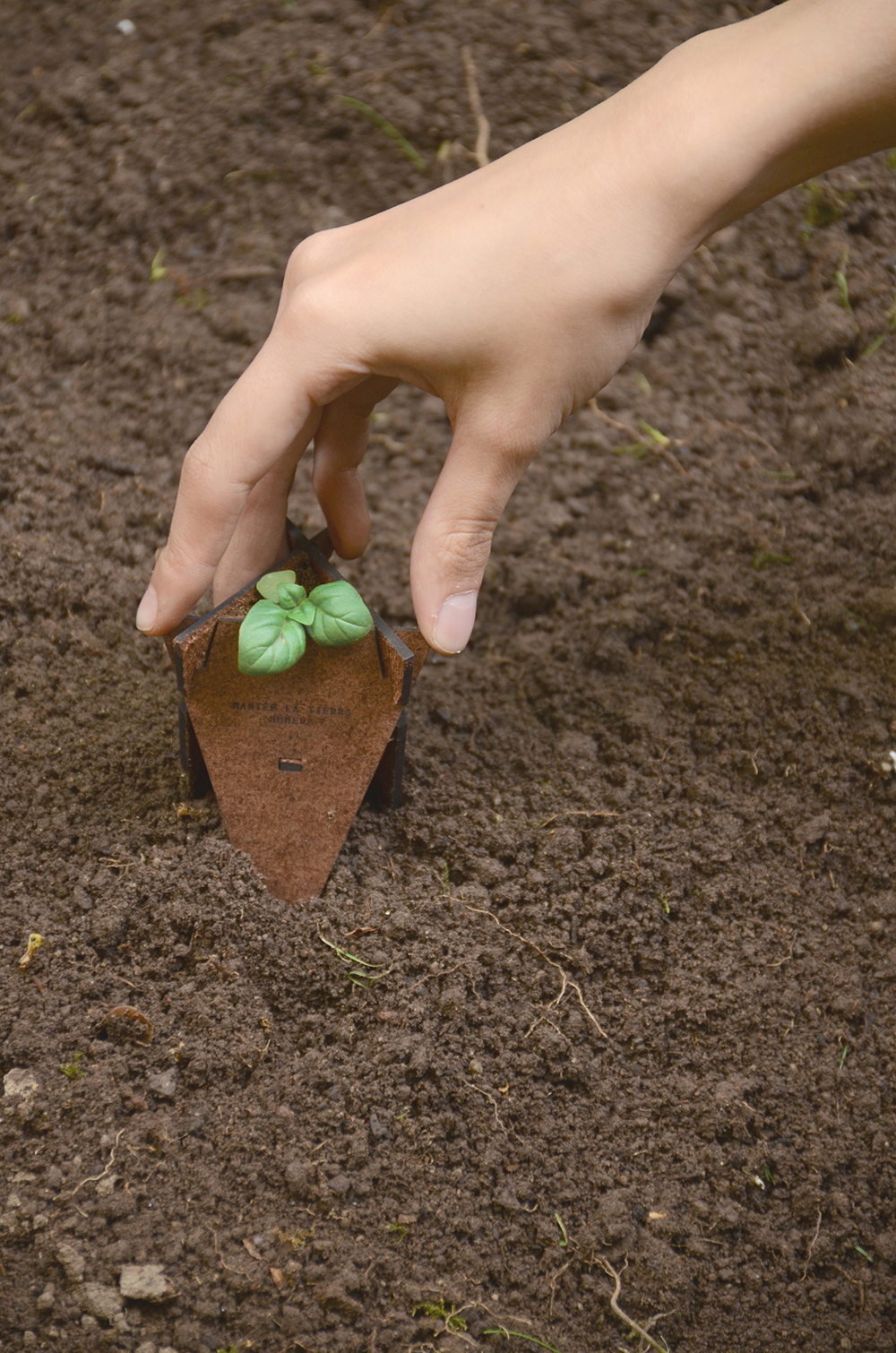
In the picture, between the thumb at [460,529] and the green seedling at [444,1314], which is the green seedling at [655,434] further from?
the green seedling at [444,1314]

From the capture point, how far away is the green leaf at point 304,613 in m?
1.36

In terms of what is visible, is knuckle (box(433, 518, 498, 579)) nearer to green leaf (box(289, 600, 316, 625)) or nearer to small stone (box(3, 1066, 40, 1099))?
green leaf (box(289, 600, 316, 625))

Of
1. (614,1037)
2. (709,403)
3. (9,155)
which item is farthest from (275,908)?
(9,155)

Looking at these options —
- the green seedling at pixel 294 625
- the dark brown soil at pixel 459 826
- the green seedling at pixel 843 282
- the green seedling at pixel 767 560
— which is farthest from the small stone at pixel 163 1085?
the green seedling at pixel 843 282

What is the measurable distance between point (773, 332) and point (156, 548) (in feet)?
5.66

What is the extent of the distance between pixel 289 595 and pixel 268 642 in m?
0.10

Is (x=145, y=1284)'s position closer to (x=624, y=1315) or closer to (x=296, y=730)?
(x=624, y=1315)

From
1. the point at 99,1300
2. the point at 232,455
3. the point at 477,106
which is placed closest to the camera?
the point at 99,1300

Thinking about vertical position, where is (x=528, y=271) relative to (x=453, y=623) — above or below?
above

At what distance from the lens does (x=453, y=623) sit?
58.8 inches

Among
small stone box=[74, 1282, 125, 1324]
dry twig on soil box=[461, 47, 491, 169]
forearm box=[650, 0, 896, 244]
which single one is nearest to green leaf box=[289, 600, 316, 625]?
forearm box=[650, 0, 896, 244]

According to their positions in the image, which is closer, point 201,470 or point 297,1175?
point 297,1175

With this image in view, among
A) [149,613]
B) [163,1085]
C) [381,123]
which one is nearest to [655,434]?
[381,123]

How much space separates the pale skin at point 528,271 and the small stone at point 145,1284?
3.01 ft
